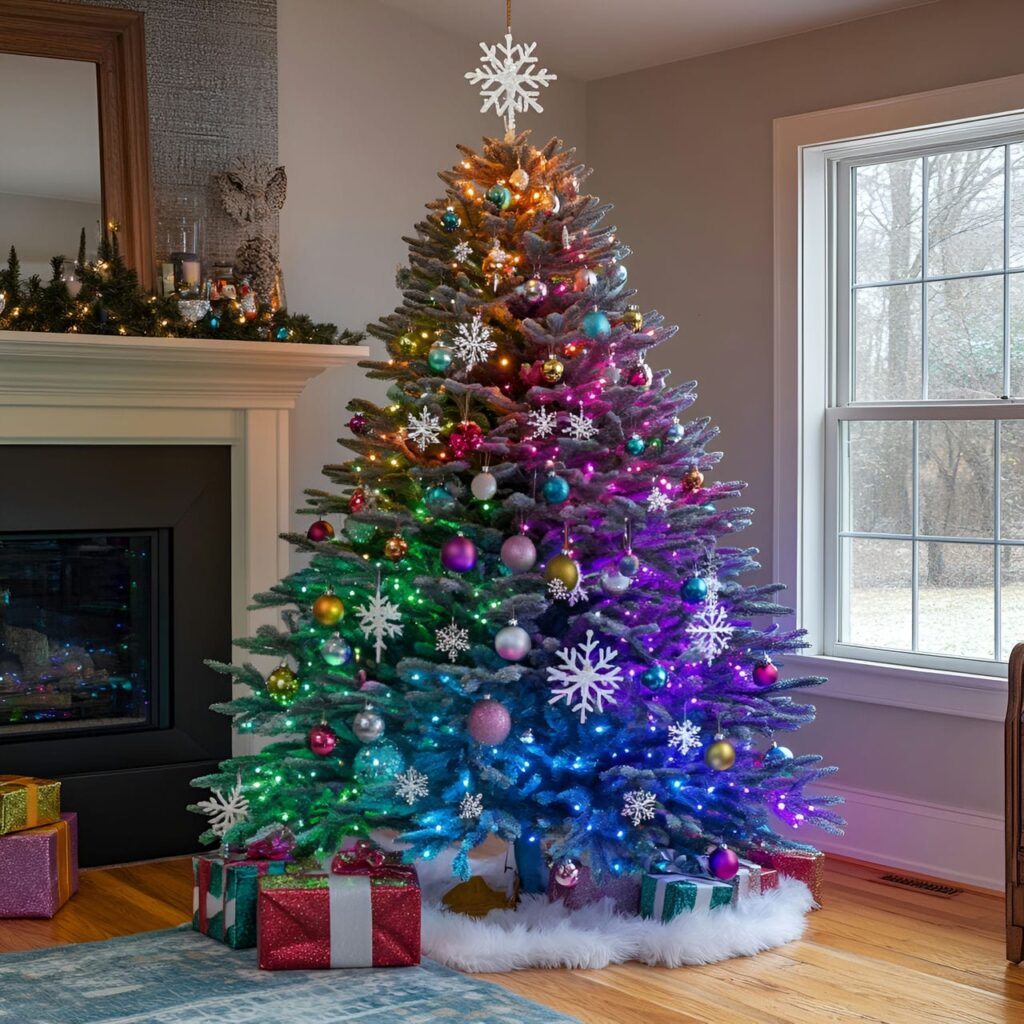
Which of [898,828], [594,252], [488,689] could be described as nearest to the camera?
[488,689]

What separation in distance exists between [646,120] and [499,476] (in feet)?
6.70

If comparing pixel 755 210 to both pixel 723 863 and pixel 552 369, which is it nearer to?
pixel 552 369

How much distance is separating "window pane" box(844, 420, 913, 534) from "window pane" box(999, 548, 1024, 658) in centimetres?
31

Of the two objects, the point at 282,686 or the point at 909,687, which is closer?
the point at 282,686

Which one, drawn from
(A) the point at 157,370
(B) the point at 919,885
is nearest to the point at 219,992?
(A) the point at 157,370

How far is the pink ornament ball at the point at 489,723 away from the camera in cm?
279

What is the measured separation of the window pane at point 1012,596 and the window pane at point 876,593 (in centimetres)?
29

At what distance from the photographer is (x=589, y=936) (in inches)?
117

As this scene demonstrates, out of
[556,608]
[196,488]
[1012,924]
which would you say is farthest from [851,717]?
[196,488]

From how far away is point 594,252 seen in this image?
3102 millimetres

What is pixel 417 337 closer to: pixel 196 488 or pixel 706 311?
pixel 196 488

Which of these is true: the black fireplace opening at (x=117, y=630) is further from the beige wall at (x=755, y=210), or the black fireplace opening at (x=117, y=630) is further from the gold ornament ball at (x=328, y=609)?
the beige wall at (x=755, y=210)

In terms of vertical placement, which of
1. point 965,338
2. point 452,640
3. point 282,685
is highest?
point 965,338

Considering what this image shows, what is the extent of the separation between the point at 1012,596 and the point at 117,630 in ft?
8.15
